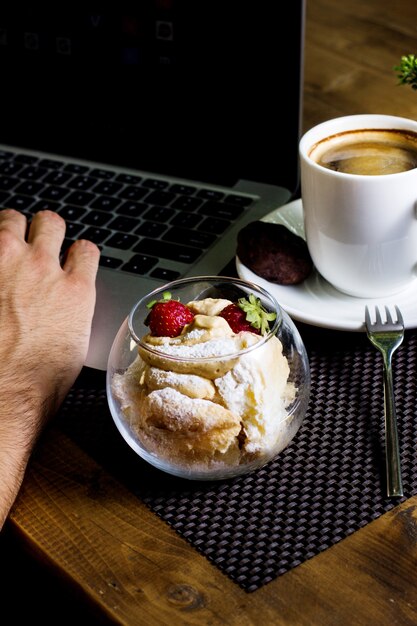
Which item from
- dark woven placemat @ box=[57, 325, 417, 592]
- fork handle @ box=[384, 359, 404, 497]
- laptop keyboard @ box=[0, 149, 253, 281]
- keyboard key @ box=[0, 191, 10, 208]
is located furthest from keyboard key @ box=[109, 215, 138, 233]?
fork handle @ box=[384, 359, 404, 497]

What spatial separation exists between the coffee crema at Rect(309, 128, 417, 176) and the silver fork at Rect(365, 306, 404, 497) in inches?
6.2

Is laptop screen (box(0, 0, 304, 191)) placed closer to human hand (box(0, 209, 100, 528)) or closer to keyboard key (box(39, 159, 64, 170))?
keyboard key (box(39, 159, 64, 170))

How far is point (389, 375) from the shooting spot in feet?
2.40

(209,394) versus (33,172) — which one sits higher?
(209,394)

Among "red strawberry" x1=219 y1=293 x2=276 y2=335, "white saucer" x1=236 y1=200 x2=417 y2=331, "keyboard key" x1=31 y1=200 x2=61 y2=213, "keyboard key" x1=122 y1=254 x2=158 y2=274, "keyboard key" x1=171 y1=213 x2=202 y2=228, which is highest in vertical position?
"red strawberry" x1=219 y1=293 x2=276 y2=335

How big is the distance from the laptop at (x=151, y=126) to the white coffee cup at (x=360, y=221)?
0.16m

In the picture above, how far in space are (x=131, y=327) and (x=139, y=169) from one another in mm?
578

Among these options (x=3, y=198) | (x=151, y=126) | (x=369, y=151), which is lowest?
(x=3, y=198)

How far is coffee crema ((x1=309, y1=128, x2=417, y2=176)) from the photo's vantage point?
0.84 m

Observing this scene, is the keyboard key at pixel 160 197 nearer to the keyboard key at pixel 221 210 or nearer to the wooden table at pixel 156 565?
the keyboard key at pixel 221 210

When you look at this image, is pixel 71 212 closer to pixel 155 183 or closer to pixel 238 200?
pixel 155 183

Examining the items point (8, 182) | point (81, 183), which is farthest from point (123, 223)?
point (8, 182)

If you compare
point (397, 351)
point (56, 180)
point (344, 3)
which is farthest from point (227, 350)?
point (344, 3)

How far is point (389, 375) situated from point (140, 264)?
1.24 feet
